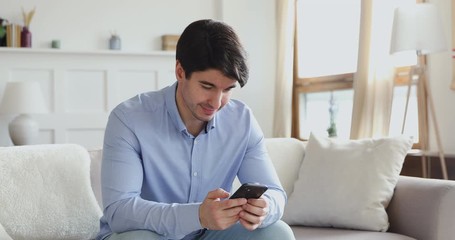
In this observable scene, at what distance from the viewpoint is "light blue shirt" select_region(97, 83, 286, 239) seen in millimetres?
1754

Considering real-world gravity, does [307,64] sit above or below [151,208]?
above

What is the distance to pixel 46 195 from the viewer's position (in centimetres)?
243

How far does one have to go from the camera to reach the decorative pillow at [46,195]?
2.37m

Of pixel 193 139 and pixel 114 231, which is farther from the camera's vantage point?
pixel 193 139

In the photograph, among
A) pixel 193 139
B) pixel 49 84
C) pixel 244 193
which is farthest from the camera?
pixel 49 84

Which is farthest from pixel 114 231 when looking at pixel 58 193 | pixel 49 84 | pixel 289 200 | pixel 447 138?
pixel 49 84

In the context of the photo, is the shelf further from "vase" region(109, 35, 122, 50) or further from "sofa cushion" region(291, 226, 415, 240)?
"sofa cushion" region(291, 226, 415, 240)

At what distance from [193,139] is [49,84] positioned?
3821 mm

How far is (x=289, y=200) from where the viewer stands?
2.94 metres

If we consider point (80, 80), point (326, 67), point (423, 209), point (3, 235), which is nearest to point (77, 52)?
point (80, 80)

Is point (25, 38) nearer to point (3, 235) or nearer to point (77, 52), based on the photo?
point (77, 52)

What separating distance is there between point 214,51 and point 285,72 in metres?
3.91

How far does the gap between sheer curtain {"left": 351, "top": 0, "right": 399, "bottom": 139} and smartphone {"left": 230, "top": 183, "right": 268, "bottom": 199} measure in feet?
8.81

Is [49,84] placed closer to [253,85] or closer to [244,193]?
[253,85]
